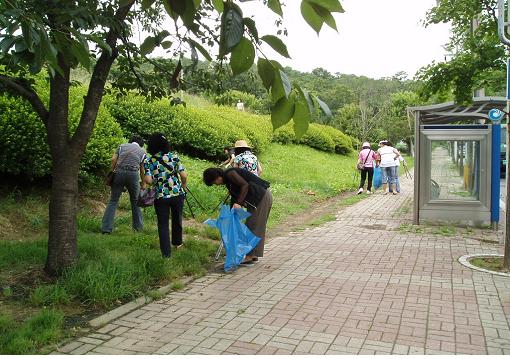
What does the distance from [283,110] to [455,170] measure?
29.6 feet

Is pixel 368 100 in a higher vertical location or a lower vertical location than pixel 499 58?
higher

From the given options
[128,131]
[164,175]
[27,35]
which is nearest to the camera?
[27,35]

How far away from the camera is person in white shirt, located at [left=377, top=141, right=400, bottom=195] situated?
1512cm

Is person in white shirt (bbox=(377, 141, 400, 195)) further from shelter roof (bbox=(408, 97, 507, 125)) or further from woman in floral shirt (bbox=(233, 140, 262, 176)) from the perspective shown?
woman in floral shirt (bbox=(233, 140, 262, 176))

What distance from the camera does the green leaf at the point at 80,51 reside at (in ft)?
7.00

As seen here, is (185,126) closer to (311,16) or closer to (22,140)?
(22,140)

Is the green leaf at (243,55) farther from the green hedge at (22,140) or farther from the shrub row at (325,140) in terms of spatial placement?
the shrub row at (325,140)

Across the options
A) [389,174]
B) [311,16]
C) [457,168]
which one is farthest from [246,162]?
[389,174]

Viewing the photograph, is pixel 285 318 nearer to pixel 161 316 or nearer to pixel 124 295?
pixel 161 316

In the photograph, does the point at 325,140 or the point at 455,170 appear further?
the point at 325,140

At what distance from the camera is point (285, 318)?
461 cm

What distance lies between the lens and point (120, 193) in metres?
7.68

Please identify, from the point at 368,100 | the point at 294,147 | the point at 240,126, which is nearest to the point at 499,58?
the point at 240,126

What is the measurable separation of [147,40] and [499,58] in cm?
865
